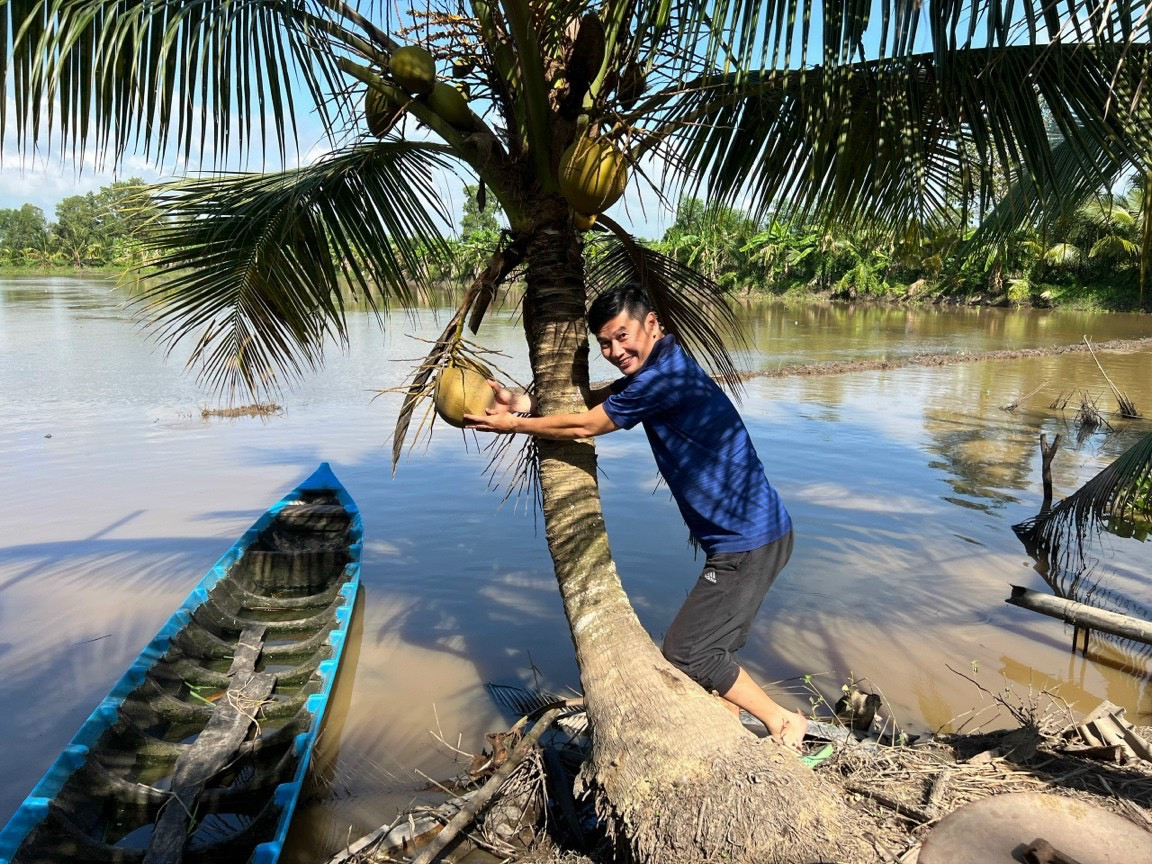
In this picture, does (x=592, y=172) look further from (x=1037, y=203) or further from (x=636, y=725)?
(x=1037, y=203)

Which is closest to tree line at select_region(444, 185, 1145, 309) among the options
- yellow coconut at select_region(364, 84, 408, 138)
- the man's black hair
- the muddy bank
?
the muddy bank

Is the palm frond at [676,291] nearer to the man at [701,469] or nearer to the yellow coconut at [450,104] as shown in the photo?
the man at [701,469]

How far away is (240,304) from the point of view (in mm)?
3945

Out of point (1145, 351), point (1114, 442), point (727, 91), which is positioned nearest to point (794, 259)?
point (1145, 351)

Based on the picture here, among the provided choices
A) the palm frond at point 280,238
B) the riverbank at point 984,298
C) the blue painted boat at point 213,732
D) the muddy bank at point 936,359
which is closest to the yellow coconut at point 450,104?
the palm frond at point 280,238

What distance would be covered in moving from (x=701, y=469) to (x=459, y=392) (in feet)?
3.18

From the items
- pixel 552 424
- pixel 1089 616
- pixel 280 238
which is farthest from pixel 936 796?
pixel 280 238

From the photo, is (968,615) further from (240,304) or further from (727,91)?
(240,304)

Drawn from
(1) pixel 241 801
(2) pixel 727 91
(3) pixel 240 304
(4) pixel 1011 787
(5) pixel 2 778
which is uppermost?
(2) pixel 727 91

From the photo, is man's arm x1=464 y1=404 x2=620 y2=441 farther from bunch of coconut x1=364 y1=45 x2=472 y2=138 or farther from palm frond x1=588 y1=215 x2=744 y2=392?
bunch of coconut x1=364 y1=45 x2=472 y2=138

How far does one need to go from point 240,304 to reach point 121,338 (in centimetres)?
2288

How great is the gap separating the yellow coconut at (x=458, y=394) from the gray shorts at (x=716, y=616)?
109cm

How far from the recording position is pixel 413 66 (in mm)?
2900

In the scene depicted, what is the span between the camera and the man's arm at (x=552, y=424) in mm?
3010
